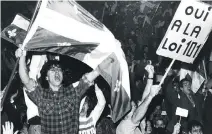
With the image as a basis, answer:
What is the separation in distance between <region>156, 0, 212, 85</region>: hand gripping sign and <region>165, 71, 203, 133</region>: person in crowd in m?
2.16

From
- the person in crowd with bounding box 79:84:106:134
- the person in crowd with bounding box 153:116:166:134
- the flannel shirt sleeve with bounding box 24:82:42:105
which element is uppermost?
the flannel shirt sleeve with bounding box 24:82:42:105

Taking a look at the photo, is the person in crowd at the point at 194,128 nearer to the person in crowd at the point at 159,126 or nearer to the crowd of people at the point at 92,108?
the crowd of people at the point at 92,108

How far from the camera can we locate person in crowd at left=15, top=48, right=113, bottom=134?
4746mm

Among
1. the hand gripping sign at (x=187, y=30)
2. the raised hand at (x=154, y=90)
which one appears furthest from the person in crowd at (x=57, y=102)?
the hand gripping sign at (x=187, y=30)

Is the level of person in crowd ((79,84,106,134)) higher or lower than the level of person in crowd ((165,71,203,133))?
higher

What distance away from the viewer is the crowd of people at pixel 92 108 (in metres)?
4.73

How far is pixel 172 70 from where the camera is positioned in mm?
8039

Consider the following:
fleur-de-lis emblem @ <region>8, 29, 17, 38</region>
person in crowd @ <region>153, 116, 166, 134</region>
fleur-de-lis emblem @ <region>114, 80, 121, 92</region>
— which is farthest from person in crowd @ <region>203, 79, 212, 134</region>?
fleur-de-lis emblem @ <region>8, 29, 17, 38</region>

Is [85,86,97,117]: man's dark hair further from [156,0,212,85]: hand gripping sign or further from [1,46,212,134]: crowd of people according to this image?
[156,0,212,85]: hand gripping sign

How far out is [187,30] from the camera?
454 cm

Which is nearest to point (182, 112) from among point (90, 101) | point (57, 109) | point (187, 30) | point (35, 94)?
point (90, 101)

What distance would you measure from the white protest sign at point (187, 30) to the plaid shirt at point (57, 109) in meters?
1.35

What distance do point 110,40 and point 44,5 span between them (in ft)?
3.11

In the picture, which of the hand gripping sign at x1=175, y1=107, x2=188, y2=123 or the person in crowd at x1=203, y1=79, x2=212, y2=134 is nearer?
the hand gripping sign at x1=175, y1=107, x2=188, y2=123
